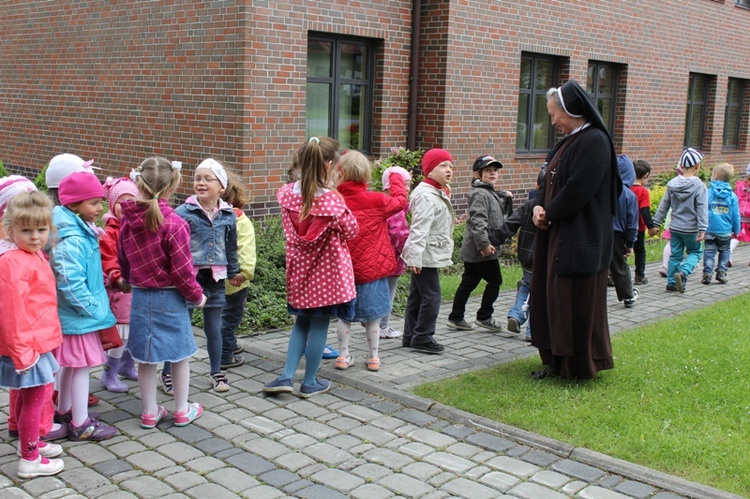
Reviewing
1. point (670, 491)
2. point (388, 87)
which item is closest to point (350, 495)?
point (670, 491)

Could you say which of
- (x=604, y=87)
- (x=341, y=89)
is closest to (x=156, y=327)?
(x=341, y=89)

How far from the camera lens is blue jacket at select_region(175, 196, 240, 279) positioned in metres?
5.86

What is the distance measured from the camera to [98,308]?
16.7 feet

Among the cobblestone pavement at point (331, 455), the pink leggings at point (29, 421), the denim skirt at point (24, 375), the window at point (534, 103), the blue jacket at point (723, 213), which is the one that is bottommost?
the cobblestone pavement at point (331, 455)

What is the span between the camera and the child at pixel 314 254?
580cm

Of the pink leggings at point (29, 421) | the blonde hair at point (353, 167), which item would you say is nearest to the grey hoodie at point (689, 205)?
the blonde hair at point (353, 167)

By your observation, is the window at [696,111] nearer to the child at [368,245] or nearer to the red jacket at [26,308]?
the child at [368,245]

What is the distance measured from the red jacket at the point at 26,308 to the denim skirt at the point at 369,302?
2.36m

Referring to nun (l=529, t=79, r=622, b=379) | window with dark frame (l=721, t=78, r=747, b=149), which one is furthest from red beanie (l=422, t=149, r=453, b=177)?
window with dark frame (l=721, t=78, r=747, b=149)

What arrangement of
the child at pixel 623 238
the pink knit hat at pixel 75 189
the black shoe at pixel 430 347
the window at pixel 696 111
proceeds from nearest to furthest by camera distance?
the pink knit hat at pixel 75 189
the black shoe at pixel 430 347
the child at pixel 623 238
the window at pixel 696 111

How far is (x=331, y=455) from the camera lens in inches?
197

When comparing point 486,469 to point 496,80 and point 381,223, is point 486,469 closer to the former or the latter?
point 381,223

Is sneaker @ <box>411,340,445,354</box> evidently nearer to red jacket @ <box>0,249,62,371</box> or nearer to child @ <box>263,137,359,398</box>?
child @ <box>263,137,359,398</box>

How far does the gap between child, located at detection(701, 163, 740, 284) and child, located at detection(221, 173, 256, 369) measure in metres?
6.49
